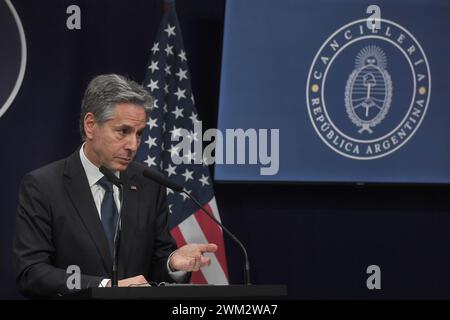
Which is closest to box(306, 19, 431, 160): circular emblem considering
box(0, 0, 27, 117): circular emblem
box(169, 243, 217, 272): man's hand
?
box(0, 0, 27, 117): circular emblem

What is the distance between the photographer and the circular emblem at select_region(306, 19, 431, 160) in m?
6.23

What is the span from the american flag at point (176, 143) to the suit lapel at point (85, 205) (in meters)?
1.28

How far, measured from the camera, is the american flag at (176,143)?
5.85m

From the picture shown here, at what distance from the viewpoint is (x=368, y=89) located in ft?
20.6

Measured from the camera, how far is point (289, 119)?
616 cm

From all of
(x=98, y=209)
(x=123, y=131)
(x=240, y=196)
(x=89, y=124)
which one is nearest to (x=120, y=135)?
(x=123, y=131)

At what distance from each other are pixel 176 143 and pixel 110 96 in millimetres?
1452

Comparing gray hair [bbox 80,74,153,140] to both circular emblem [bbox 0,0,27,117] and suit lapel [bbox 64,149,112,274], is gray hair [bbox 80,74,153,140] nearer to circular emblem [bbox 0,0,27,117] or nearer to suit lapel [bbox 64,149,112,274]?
suit lapel [bbox 64,149,112,274]

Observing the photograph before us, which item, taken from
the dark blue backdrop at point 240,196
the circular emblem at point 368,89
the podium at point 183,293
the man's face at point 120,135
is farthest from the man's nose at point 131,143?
the circular emblem at point 368,89

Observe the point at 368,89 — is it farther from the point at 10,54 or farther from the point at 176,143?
the point at 10,54

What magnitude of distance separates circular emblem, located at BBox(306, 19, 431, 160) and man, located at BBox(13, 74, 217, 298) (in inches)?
73.9

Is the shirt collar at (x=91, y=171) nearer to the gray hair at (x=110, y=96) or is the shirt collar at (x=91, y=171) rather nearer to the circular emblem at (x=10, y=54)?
the gray hair at (x=110, y=96)

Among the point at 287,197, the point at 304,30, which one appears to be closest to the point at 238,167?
the point at 287,197

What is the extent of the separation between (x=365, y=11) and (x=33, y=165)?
226 centimetres
